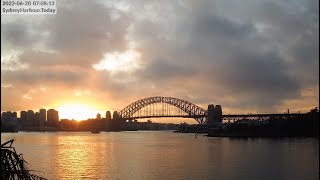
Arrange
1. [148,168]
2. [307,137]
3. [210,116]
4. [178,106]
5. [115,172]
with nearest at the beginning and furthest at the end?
[115,172] < [148,168] < [307,137] < [210,116] < [178,106]

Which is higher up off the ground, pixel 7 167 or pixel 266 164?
pixel 7 167

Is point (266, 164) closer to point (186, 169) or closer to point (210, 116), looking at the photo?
point (186, 169)

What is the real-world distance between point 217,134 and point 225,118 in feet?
112

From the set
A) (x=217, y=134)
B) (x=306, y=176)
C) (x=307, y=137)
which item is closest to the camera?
(x=306, y=176)

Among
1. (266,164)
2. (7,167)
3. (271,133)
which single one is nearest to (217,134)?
(271,133)

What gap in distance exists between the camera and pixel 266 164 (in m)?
43.3

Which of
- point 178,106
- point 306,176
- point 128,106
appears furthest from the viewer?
point 128,106

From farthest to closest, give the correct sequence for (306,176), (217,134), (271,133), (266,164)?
(217,134)
(271,133)
(266,164)
(306,176)

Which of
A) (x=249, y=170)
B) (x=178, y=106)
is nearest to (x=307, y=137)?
(x=249, y=170)

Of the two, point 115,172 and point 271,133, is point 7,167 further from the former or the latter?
point 271,133

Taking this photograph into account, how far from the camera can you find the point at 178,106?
175125 millimetres

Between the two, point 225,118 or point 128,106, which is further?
point 128,106

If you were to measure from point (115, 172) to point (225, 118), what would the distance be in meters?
131

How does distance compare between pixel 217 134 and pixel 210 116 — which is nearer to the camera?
pixel 217 134
